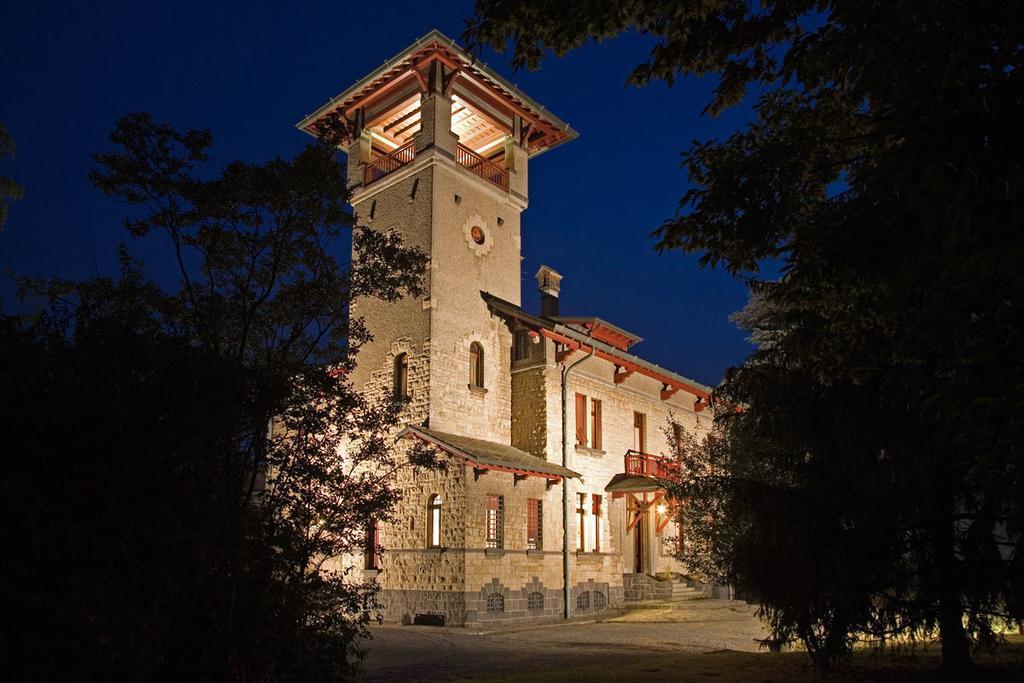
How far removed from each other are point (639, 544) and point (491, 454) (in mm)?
9006

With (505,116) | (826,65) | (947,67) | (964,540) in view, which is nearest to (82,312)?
(826,65)

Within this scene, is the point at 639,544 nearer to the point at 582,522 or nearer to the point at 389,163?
the point at 582,522

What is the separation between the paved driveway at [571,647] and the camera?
1168 cm

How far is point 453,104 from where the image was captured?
2534 centimetres

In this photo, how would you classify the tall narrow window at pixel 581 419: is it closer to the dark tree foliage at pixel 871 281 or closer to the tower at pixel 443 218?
the tower at pixel 443 218

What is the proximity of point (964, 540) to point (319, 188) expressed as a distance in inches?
340

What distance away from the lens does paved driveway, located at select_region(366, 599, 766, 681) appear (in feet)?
38.3

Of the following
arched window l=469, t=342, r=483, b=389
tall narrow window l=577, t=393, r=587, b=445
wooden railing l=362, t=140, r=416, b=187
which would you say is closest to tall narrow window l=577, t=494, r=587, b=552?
tall narrow window l=577, t=393, r=587, b=445

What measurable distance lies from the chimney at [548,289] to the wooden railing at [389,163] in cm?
634

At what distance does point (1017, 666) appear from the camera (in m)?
9.45

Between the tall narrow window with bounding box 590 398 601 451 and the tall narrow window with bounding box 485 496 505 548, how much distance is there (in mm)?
4960

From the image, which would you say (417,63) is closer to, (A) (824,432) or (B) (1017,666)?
(A) (824,432)

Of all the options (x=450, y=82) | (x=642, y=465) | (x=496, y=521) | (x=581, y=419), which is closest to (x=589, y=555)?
(x=642, y=465)

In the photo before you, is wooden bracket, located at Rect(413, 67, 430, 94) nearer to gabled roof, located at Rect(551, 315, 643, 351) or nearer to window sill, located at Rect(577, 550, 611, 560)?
gabled roof, located at Rect(551, 315, 643, 351)
